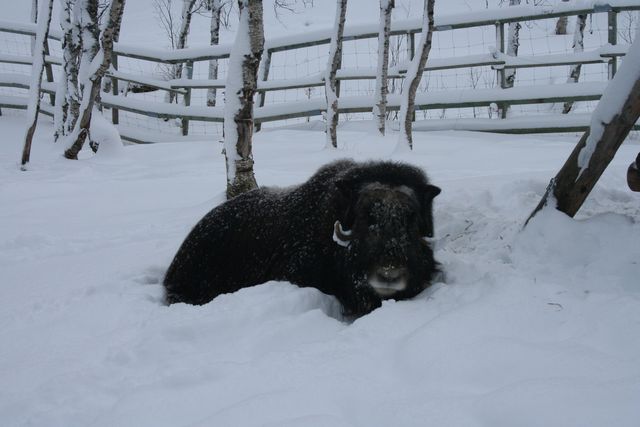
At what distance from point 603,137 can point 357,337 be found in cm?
217

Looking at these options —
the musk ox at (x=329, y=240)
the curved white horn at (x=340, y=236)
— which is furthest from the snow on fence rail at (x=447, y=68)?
the curved white horn at (x=340, y=236)

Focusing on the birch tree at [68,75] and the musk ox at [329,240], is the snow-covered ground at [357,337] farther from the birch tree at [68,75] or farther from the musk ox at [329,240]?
the birch tree at [68,75]

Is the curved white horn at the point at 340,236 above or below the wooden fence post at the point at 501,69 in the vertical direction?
below

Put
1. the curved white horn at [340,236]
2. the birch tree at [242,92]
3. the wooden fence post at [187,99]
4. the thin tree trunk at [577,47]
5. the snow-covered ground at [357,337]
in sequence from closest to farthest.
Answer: the snow-covered ground at [357,337]
the curved white horn at [340,236]
the birch tree at [242,92]
the thin tree trunk at [577,47]
the wooden fence post at [187,99]

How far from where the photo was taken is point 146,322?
2.92m

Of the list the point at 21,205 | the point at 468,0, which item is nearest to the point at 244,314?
the point at 21,205

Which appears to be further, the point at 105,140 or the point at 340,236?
the point at 105,140

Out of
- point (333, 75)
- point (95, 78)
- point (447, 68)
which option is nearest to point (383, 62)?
point (333, 75)

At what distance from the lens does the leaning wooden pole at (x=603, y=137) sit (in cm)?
329

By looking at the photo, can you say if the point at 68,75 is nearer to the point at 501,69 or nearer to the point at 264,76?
the point at 264,76

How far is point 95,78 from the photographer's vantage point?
899cm

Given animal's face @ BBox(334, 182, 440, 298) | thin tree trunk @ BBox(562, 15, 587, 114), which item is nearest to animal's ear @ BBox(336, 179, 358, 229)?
animal's face @ BBox(334, 182, 440, 298)

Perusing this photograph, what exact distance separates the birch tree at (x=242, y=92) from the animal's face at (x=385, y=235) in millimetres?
2333

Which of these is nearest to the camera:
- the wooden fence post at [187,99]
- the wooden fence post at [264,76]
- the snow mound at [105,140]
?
the snow mound at [105,140]
